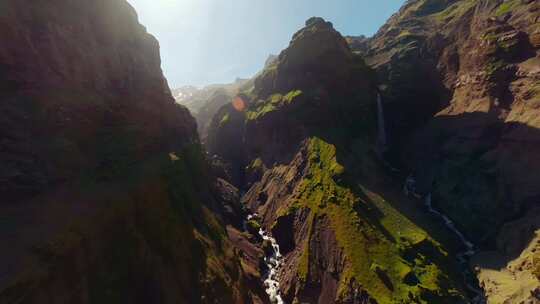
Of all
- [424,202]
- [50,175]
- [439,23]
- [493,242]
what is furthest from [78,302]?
[439,23]

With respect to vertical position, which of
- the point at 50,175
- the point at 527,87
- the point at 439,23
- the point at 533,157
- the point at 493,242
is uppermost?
the point at 439,23

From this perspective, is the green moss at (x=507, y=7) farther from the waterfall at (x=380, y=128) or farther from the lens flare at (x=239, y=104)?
the lens flare at (x=239, y=104)

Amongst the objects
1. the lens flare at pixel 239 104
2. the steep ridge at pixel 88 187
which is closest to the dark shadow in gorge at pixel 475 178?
the steep ridge at pixel 88 187

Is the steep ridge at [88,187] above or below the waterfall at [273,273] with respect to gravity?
above

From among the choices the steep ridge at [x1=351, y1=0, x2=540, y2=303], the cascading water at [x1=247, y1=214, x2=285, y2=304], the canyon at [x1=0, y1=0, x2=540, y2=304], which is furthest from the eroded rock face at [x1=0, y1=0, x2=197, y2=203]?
the steep ridge at [x1=351, y1=0, x2=540, y2=303]

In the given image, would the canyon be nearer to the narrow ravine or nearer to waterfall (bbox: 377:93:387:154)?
the narrow ravine

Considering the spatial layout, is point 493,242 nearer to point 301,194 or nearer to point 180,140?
point 301,194

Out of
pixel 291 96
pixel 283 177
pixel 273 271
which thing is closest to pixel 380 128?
pixel 291 96
